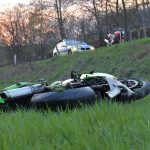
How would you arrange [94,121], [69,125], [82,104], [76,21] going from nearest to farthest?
[69,125]
[94,121]
[82,104]
[76,21]

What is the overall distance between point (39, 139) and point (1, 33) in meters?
64.1

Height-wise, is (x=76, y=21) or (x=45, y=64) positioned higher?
(x=76, y=21)

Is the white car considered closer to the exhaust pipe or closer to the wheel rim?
the wheel rim

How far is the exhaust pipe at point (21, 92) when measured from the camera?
775cm

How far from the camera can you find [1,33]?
6762 cm

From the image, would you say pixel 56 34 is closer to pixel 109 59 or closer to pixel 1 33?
pixel 1 33

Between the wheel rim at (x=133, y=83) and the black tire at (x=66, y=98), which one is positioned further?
the wheel rim at (x=133, y=83)

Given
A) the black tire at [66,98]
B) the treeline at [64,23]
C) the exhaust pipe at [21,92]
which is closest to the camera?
the black tire at [66,98]

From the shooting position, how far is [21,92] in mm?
7863

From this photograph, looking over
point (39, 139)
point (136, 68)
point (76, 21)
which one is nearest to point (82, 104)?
point (39, 139)

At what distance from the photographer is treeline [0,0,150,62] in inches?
1935

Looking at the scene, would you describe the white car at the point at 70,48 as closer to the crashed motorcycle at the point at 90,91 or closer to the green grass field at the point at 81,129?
the crashed motorcycle at the point at 90,91

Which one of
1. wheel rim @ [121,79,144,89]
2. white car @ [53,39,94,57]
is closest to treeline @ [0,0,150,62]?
white car @ [53,39,94,57]

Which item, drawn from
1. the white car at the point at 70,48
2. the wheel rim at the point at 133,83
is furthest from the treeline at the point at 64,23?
the wheel rim at the point at 133,83
